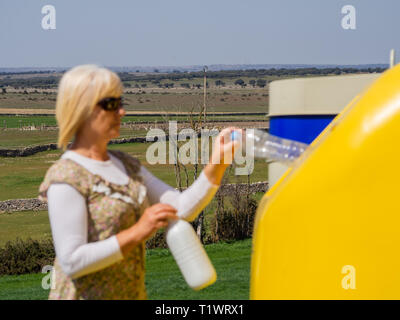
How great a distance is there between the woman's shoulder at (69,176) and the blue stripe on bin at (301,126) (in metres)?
5.64

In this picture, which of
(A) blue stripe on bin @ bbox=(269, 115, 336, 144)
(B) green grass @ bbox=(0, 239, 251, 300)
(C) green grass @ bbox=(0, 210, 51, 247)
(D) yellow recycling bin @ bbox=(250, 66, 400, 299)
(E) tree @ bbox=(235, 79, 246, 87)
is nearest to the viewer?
(D) yellow recycling bin @ bbox=(250, 66, 400, 299)

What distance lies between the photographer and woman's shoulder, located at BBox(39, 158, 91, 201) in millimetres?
2189

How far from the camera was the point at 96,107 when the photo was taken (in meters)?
2.25

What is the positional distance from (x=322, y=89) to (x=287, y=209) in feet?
16.8

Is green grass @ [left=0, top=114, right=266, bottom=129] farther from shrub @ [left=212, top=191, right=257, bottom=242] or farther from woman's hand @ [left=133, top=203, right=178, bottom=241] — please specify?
woman's hand @ [left=133, top=203, right=178, bottom=241]

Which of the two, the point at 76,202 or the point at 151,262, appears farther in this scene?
the point at 151,262

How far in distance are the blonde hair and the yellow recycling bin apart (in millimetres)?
785

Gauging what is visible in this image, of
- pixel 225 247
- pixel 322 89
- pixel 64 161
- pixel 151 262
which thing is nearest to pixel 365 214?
pixel 64 161

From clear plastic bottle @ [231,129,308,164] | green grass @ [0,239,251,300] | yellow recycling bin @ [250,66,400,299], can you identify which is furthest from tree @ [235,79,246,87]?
yellow recycling bin @ [250,66,400,299]

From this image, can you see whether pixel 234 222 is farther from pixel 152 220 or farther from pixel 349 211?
pixel 152 220

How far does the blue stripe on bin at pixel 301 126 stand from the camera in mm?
7641

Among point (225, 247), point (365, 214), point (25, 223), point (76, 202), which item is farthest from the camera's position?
point (25, 223)
